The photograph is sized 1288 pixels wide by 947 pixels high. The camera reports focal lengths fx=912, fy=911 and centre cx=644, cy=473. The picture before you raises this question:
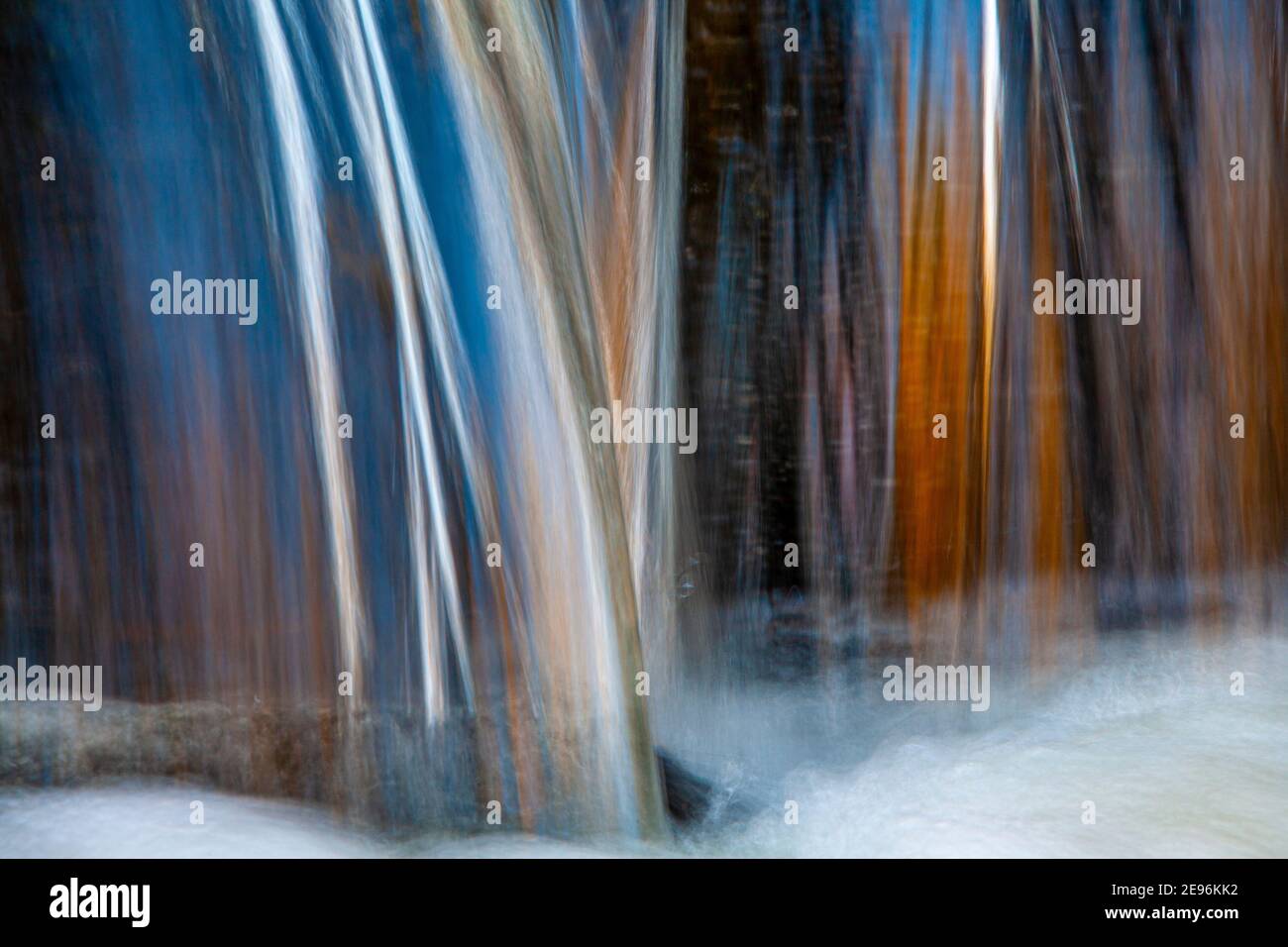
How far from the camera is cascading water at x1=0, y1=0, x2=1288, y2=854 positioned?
8.37 ft

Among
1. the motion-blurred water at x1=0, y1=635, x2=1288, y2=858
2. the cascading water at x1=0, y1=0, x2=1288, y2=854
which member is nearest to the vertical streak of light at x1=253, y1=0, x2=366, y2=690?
the cascading water at x1=0, y1=0, x2=1288, y2=854

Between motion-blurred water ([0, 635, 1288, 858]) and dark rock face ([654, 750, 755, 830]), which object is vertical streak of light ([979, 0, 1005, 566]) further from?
dark rock face ([654, 750, 755, 830])

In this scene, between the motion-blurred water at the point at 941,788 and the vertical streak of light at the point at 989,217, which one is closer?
the motion-blurred water at the point at 941,788

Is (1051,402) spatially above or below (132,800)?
above

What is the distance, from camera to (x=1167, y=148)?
2.71m

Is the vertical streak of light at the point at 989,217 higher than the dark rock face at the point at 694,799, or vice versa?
the vertical streak of light at the point at 989,217

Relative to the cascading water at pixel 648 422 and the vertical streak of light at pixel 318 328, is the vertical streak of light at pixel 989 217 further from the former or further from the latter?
the vertical streak of light at pixel 318 328

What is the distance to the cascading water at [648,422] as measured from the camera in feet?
8.37

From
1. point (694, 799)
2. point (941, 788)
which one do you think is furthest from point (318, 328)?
point (941, 788)

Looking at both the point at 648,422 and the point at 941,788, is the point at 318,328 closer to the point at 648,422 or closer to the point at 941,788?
the point at 648,422

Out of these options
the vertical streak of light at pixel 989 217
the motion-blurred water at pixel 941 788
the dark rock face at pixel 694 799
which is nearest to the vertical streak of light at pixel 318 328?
the motion-blurred water at pixel 941 788
